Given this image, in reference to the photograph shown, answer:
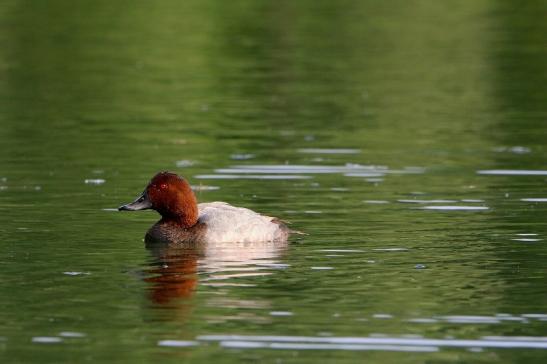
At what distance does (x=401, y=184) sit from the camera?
18.1 m

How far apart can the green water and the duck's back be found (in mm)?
202

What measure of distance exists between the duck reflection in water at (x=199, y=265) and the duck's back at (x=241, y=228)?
66mm

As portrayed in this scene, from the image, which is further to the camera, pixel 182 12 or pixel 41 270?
pixel 182 12

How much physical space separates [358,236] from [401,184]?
3534 millimetres

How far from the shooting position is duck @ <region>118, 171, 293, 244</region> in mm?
14773

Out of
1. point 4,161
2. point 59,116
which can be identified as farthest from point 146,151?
point 59,116

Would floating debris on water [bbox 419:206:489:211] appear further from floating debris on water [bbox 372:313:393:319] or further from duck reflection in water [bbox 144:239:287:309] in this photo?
floating debris on water [bbox 372:313:393:319]

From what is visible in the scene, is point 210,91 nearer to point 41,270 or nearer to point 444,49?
point 444,49

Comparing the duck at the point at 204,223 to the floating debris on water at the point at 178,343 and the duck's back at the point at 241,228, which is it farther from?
the floating debris on water at the point at 178,343

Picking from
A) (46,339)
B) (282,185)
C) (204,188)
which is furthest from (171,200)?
(46,339)

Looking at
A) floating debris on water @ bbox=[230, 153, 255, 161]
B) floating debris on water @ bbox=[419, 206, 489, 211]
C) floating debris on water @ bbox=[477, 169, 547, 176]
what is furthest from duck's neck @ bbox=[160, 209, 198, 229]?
floating debris on water @ bbox=[477, 169, 547, 176]

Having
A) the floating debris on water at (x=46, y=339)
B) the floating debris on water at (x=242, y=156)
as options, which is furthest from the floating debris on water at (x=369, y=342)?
the floating debris on water at (x=242, y=156)

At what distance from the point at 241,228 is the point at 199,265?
131 cm

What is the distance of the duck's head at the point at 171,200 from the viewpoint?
49.0ft
